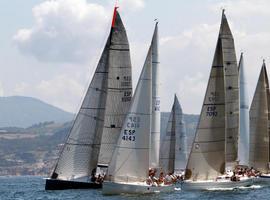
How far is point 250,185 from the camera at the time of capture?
74188 mm

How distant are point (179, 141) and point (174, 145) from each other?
403 centimetres

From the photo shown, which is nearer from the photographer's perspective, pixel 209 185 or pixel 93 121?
pixel 209 185

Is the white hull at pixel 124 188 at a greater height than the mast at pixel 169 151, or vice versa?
the mast at pixel 169 151

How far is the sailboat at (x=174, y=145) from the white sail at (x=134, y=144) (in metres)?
27.4

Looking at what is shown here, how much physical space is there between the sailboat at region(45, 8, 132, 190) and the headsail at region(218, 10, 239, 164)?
400 inches

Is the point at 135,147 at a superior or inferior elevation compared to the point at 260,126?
inferior

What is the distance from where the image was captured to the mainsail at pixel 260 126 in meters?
87.4

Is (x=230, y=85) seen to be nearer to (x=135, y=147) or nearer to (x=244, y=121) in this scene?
(x=244, y=121)

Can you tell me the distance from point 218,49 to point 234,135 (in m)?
11.0

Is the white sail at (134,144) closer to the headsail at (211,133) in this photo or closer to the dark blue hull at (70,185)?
the headsail at (211,133)

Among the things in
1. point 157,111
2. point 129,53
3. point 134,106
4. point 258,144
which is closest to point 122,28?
point 129,53

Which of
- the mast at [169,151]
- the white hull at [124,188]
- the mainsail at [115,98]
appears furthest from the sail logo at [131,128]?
the mast at [169,151]

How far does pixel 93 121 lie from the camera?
2803 inches

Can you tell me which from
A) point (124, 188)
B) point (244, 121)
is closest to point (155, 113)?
point (124, 188)
